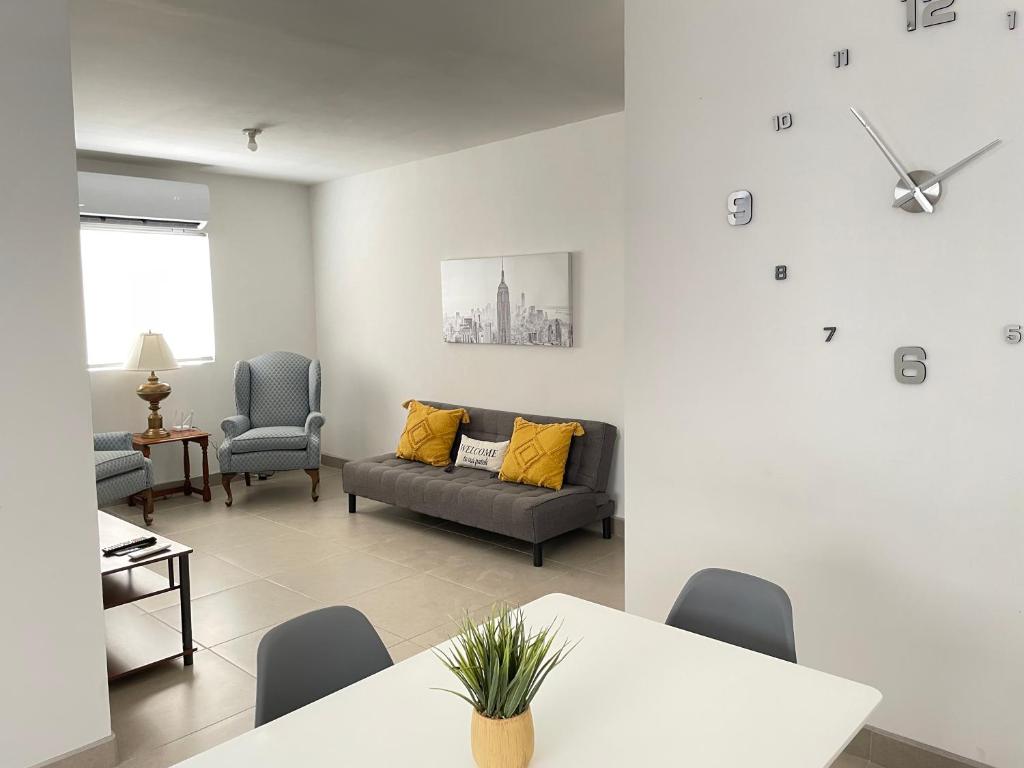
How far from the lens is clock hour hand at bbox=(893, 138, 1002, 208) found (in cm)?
226

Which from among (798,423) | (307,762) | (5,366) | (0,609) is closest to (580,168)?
(798,423)

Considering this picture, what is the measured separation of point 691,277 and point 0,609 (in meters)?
2.61

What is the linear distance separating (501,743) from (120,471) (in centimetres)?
500

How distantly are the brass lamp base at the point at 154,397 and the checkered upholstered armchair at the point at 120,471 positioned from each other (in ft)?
1.24

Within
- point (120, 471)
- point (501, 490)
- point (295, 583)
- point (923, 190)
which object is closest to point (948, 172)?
point (923, 190)

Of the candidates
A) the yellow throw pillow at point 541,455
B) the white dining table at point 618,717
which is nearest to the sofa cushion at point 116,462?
the yellow throw pillow at point 541,455

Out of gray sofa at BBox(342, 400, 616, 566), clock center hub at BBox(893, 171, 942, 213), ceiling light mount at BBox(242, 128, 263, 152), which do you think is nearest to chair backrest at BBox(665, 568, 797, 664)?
clock center hub at BBox(893, 171, 942, 213)

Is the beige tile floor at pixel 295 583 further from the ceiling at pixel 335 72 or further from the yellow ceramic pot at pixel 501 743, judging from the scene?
the ceiling at pixel 335 72

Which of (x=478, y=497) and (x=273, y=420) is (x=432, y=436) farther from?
(x=273, y=420)

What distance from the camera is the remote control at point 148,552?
3.42 metres

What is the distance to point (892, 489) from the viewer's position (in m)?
2.53

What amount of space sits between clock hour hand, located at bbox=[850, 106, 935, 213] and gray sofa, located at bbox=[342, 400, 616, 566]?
2877 millimetres

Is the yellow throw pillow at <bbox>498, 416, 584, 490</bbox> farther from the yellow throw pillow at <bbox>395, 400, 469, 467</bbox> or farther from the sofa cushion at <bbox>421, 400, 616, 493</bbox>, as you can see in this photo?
the yellow throw pillow at <bbox>395, 400, 469, 467</bbox>

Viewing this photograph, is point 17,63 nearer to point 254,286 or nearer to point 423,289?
point 423,289
